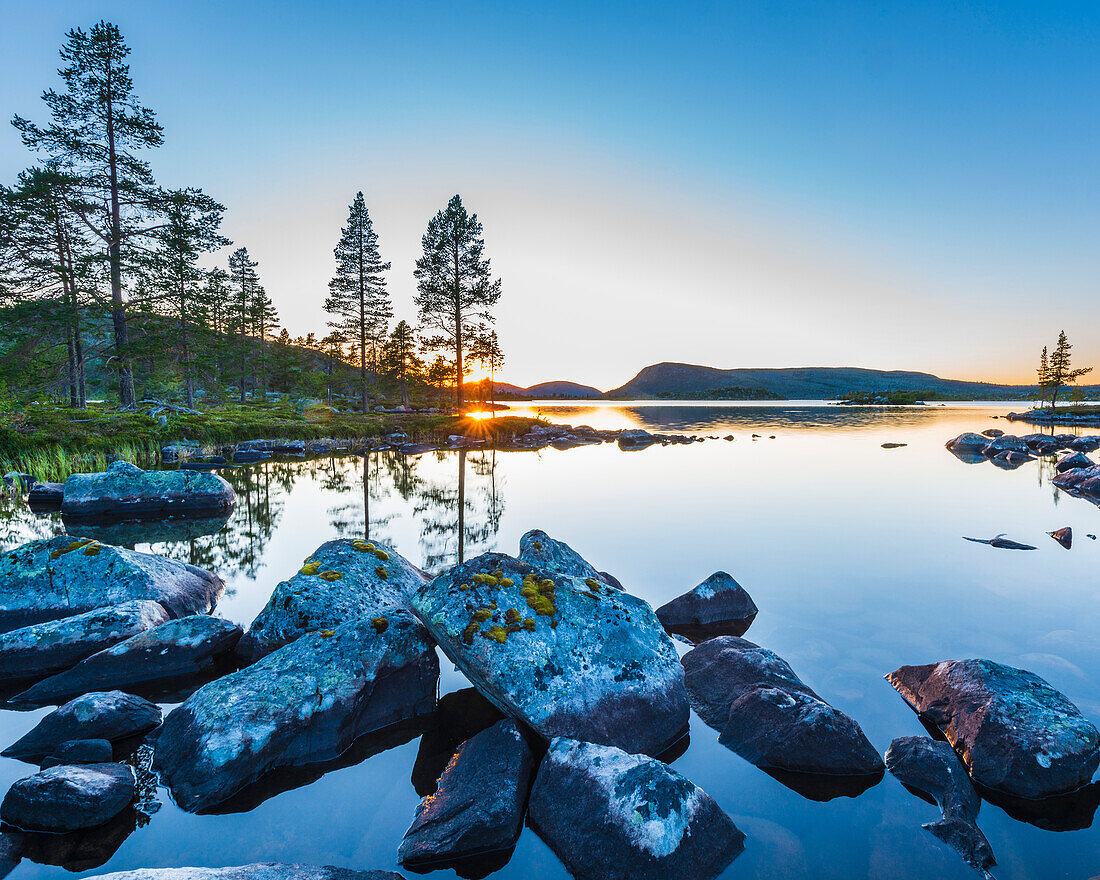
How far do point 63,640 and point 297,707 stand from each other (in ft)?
17.1

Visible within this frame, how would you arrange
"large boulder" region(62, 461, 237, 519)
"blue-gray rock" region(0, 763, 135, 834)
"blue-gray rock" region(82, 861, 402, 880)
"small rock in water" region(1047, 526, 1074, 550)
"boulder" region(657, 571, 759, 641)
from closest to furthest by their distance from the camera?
1. "blue-gray rock" region(82, 861, 402, 880)
2. "blue-gray rock" region(0, 763, 135, 834)
3. "boulder" region(657, 571, 759, 641)
4. "small rock in water" region(1047, 526, 1074, 550)
5. "large boulder" region(62, 461, 237, 519)

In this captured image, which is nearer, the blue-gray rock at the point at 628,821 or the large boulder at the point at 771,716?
the blue-gray rock at the point at 628,821

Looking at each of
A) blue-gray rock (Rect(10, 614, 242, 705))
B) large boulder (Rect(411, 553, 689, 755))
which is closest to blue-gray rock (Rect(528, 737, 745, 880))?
large boulder (Rect(411, 553, 689, 755))

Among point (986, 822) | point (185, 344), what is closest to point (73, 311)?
point (185, 344)

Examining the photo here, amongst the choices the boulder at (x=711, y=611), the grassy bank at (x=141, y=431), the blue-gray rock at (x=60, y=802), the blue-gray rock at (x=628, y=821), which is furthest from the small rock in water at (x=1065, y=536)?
the grassy bank at (x=141, y=431)

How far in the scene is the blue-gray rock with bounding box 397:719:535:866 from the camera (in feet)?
16.1

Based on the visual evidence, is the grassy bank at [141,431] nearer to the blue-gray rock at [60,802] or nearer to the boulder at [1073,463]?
the blue-gray rock at [60,802]

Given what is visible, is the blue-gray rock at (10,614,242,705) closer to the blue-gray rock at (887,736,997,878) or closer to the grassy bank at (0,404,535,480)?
the blue-gray rock at (887,736,997,878)

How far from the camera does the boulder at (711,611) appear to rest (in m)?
10.2

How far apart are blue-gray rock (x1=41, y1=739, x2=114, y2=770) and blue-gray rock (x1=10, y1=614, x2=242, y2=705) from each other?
179 cm

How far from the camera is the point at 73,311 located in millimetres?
35062

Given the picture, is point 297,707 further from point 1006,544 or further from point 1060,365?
point 1060,365

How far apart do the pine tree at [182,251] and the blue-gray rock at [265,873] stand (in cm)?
4583

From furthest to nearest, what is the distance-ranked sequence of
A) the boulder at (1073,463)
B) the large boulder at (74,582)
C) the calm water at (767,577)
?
the boulder at (1073,463), the large boulder at (74,582), the calm water at (767,577)
